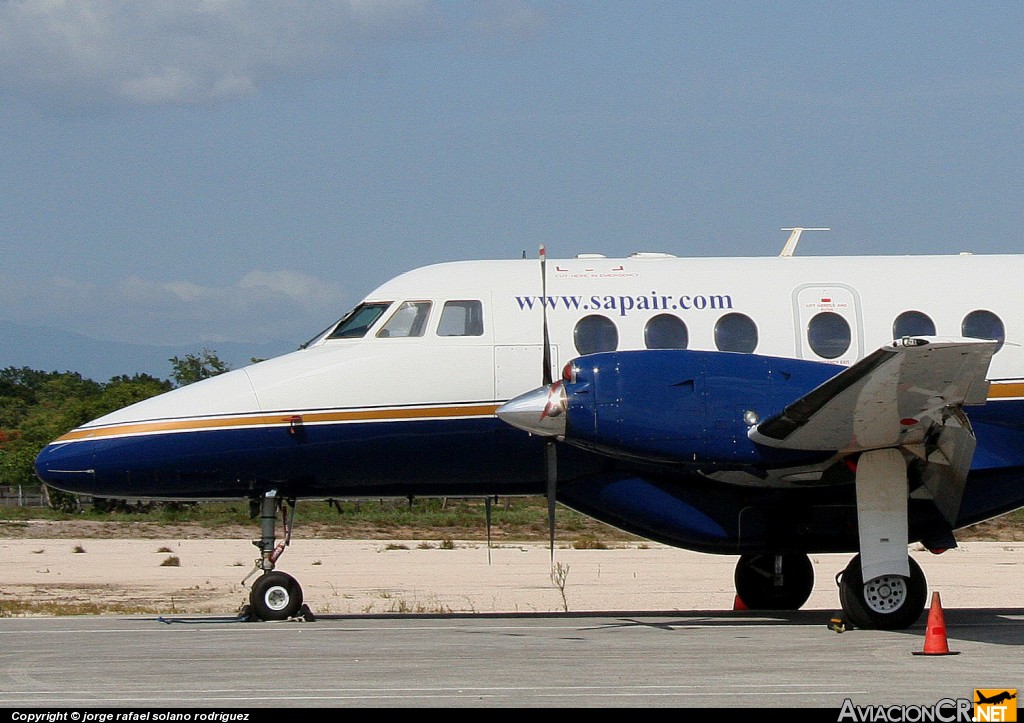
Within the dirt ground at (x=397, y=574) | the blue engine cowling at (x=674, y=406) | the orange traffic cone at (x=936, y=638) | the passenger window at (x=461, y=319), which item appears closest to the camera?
the orange traffic cone at (x=936, y=638)

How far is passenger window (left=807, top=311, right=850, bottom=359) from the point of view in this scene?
44.4 ft

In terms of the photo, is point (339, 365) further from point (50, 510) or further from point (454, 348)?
point (50, 510)

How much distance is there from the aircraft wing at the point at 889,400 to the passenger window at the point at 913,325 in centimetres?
166

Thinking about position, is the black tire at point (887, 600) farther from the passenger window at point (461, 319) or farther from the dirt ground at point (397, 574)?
the dirt ground at point (397, 574)

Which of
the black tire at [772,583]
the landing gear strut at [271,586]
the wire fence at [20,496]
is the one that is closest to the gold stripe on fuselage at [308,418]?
the landing gear strut at [271,586]

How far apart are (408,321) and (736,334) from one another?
333 cm

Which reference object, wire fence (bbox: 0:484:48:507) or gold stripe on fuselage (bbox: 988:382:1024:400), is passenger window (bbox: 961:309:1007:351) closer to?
gold stripe on fuselage (bbox: 988:382:1024:400)

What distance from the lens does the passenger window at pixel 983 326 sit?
13.6 m

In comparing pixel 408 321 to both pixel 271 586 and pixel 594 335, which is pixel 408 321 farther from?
pixel 271 586

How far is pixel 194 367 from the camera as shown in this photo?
222 ft

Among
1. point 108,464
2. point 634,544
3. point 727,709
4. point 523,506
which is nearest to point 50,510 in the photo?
point 523,506

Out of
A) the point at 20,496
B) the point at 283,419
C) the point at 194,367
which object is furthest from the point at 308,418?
the point at 194,367

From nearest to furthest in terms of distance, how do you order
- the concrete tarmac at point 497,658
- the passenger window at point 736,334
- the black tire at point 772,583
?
the concrete tarmac at point 497,658, the passenger window at point 736,334, the black tire at point 772,583

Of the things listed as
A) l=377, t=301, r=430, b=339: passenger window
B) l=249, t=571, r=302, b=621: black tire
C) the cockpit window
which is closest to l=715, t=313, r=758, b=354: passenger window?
l=377, t=301, r=430, b=339: passenger window
